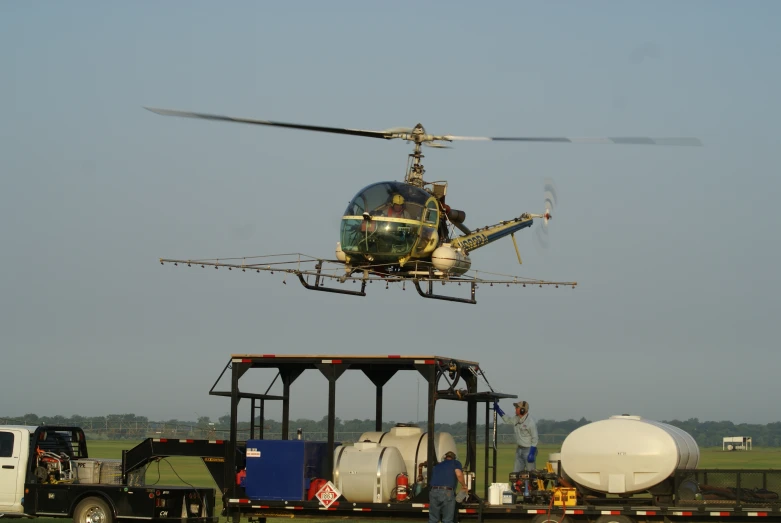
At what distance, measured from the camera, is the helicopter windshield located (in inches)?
931

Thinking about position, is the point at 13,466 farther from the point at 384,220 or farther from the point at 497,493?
the point at 384,220

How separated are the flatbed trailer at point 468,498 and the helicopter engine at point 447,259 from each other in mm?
5093

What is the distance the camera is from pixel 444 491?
16.9 metres

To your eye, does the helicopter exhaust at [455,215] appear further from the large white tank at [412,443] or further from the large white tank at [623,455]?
the large white tank at [623,455]

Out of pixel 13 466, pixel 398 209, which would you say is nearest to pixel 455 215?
pixel 398 209

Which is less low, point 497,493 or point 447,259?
point 447,259

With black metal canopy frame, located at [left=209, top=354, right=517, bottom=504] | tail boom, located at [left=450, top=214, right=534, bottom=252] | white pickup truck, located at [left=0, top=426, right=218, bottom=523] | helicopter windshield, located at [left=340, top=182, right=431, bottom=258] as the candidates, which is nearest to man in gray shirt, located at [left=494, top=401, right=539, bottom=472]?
Result: black metal canopy frame, located at [left=209, top=354, right=517, bottom=504]

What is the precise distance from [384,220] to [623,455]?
8078mm

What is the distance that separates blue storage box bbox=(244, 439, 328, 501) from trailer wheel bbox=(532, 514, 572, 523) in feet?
11.5

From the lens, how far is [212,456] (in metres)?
18.8

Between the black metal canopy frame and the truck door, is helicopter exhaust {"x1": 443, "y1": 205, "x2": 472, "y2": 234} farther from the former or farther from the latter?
the truck door

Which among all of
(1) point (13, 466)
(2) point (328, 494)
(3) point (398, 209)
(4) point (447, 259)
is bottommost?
(2) point (328, 494)

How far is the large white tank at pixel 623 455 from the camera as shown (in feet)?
56.6

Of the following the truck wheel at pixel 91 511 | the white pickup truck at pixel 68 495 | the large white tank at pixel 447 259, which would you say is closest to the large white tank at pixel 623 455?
the white pickup truck at pixel 68 495
